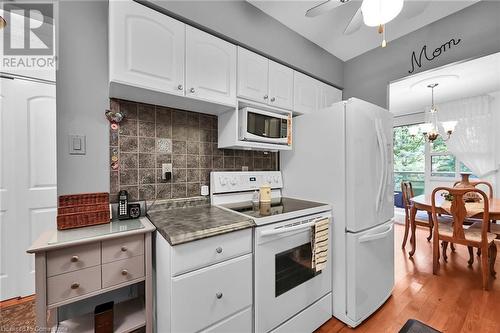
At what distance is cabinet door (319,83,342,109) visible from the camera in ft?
7.84

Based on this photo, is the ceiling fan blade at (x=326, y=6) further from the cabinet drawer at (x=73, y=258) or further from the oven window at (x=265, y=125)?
the cabinet drawer at (x=73, y=258)

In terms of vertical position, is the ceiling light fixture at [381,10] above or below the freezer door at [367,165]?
above

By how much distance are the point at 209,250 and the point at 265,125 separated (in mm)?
1131

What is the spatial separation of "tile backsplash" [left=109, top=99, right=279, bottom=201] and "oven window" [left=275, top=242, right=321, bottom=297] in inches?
35.0

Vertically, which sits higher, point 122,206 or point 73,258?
point 122,206

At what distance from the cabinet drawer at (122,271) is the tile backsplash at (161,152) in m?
0.49

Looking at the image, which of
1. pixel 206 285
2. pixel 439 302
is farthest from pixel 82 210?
pixel 439 302

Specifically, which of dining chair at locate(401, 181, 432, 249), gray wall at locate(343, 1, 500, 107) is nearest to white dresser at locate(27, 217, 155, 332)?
gray wall at locate(343, 1, 500, 107)

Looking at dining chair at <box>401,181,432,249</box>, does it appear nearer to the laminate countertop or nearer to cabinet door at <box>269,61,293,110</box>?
cabinet door at <box>269,61,293,110</box>

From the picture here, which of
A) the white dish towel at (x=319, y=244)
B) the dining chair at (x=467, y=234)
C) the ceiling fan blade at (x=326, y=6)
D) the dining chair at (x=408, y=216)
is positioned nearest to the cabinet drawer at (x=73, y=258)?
the white dish towel at (x=319, y=244)

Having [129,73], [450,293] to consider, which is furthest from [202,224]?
[450,293]

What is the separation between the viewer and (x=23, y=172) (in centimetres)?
186

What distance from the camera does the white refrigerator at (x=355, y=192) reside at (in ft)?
5.35

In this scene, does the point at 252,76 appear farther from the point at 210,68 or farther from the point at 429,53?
the point at 429,53
